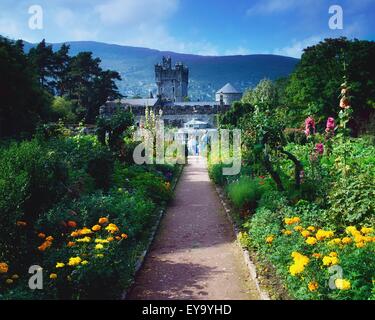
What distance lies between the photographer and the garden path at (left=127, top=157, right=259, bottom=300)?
5.39m

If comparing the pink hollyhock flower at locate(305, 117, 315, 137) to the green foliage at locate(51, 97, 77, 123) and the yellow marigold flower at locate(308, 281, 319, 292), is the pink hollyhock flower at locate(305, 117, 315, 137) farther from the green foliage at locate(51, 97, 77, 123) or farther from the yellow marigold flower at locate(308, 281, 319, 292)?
the green foliage at locate(51, 97, 77, 123)

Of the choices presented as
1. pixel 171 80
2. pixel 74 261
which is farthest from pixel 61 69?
pixel 171 80

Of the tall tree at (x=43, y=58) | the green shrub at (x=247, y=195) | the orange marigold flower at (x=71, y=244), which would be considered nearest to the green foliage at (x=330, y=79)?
the green shrub at (x=247, y=195)

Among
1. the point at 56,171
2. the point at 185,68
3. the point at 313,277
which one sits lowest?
the point at 313,277

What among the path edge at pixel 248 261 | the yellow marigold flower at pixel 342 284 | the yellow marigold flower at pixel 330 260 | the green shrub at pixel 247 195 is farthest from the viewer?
the green shrub at pixel 247 195

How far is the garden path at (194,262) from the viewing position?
5391 millimetres

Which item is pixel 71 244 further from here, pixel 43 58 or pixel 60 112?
pixel 43 58

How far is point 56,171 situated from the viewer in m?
7.40

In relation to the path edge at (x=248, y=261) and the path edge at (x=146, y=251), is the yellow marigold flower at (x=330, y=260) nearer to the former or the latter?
the path edge at (x=248, y=261)

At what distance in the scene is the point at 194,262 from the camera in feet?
21.6
